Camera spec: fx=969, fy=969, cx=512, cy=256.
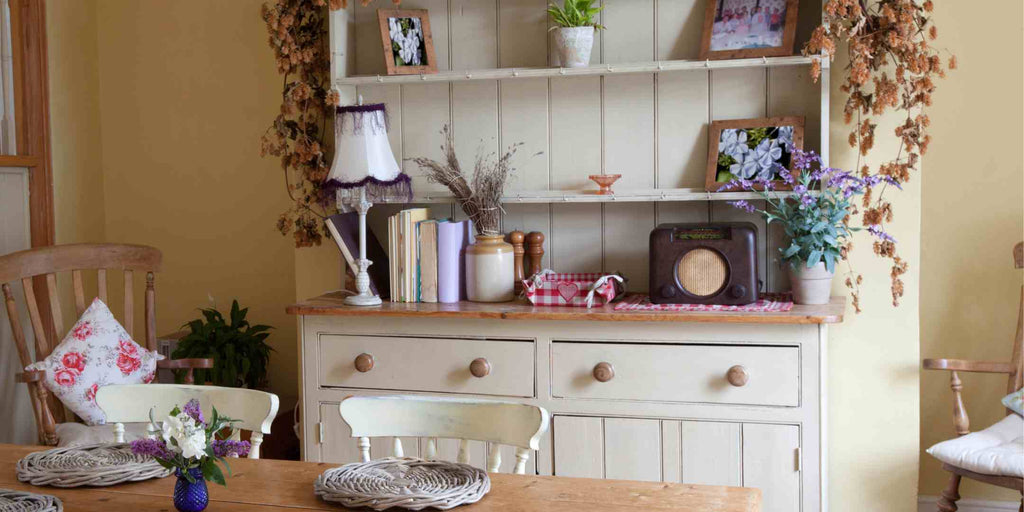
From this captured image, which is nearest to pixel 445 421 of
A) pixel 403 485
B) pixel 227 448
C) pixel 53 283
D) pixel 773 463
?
pixel 403 485

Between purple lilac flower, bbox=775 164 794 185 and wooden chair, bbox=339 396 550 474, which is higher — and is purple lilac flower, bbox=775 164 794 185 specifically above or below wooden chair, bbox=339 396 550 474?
above

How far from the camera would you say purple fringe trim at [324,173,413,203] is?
Result: 2760 mm

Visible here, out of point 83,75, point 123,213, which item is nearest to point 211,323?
point 123,213

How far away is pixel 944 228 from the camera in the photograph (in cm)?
325

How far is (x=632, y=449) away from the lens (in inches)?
103

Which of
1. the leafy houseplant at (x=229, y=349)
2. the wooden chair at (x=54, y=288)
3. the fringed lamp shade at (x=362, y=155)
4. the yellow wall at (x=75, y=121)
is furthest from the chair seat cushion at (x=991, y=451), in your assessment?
the yellow wall at (x=75, y=121)

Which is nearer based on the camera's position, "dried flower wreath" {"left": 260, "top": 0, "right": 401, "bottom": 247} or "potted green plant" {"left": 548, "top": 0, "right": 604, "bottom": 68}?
"potted green plant" {"left": 548, "top": 0, "right": 604, "bottom": 68}

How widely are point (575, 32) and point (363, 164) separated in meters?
0.72

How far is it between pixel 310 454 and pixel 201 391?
954mm

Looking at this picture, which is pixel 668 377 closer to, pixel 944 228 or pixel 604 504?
pixel 604 504

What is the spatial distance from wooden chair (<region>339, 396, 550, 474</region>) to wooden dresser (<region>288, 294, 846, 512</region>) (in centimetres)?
82

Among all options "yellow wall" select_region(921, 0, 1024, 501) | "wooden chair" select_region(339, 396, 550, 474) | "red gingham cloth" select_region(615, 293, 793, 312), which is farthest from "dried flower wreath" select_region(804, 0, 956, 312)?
"wooden chair" select_region(339, 396, 550, 474)

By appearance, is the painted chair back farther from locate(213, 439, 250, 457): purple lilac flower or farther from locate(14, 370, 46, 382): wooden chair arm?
locate(213, 439, 250, 457): purple lilac flower

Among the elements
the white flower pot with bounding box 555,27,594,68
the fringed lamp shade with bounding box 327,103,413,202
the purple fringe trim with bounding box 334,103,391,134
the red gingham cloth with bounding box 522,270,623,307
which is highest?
the white flower pot with bounding box 555,27,594,68
